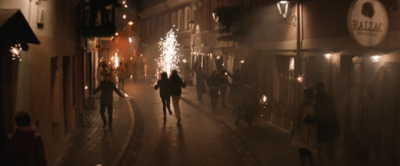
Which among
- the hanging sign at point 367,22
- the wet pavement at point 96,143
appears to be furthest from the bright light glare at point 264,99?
the hanging sign at point 367,22

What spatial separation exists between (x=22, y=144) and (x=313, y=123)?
527 cm

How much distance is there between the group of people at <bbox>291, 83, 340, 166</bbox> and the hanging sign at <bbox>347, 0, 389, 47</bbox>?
4.35 feet

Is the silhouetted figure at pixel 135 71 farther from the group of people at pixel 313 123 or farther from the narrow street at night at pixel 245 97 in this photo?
the group of people at pixel 313 123

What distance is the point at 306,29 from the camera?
12.9 meters

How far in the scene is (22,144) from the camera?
5.71 meters

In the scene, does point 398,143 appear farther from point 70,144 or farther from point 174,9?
point 174,9

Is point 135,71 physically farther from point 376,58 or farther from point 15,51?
point 15,51

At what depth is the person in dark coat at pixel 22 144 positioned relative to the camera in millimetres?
5676

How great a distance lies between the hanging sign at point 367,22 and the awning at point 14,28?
544 cm

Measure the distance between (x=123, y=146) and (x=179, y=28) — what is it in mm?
28334

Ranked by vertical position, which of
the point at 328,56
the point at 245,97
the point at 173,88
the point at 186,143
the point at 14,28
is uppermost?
the point at 14,28

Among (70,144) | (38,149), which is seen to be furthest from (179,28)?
(38,149)

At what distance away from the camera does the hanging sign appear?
8078 millimetres

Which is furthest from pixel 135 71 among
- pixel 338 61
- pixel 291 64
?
pixel 338 61
